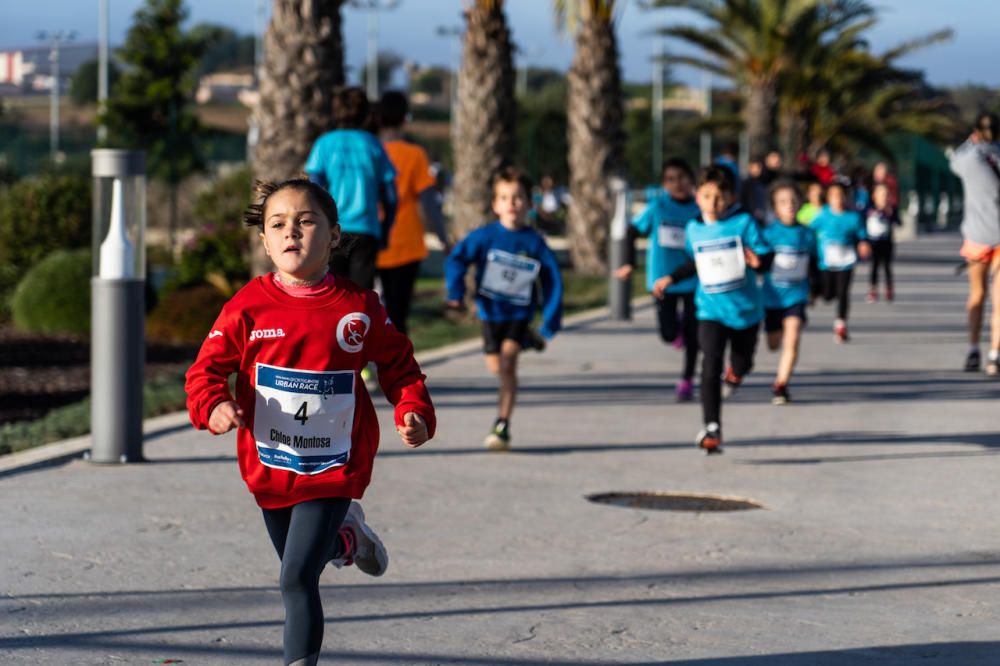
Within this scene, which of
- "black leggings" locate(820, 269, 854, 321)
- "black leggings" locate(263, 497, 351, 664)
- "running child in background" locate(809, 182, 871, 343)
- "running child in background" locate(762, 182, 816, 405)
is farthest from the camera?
"running child in background" locate(809, 182, 871, 343)

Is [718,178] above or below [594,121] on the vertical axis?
below

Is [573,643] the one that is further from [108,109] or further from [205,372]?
[108,109]

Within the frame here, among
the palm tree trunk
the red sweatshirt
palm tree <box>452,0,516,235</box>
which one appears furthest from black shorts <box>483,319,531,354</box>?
the palm tree trunk

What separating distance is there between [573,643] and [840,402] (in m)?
6.76

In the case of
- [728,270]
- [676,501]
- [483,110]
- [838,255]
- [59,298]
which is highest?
[483,110]

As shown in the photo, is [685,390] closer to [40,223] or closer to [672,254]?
[672,254]

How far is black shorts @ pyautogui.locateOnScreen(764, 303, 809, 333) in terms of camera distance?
39.9ft

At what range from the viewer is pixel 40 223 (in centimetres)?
1920

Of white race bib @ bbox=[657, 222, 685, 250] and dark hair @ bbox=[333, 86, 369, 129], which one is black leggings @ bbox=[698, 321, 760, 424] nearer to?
white race bib @ bbox=[657, 222, 685, 250]

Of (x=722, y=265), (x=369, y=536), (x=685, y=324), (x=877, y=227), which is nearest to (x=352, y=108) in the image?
(x=722, y=265)

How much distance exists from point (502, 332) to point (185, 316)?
290 inches

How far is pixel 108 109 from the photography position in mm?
43375

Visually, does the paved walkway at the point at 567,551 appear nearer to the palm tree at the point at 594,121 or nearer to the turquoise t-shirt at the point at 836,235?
the turquoise t-shirt at the point at 836,235

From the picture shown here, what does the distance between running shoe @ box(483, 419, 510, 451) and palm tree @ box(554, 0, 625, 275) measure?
16.1 metres
